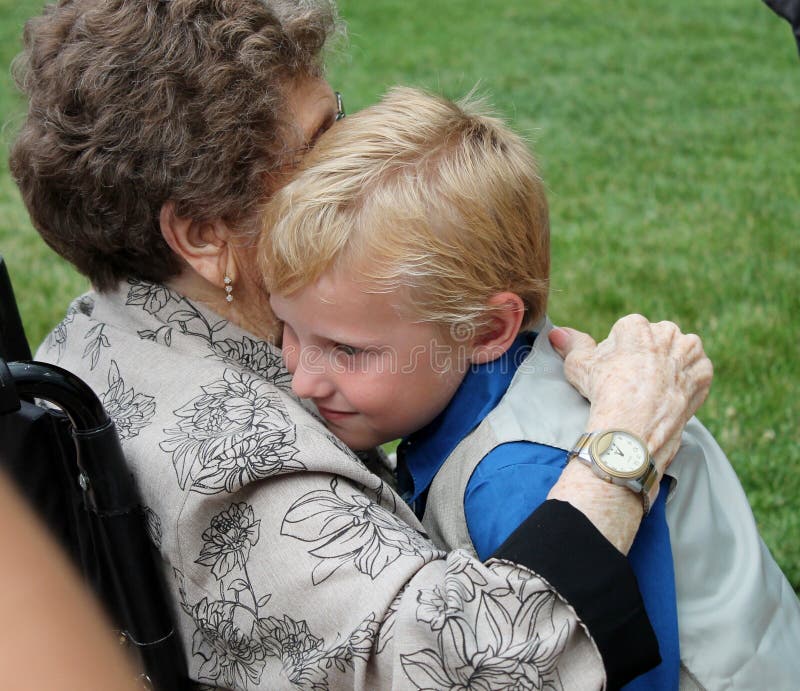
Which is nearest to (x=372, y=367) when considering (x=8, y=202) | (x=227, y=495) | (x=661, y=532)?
(x=227, y=495)

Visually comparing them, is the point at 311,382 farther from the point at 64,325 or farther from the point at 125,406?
the point at 64,325

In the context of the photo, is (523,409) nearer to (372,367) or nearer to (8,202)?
(372,367)

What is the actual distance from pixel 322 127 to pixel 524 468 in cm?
84

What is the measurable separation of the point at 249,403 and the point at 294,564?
33 cm

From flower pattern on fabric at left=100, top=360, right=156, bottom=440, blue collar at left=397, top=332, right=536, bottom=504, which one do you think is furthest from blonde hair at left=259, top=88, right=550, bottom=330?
flower pattern on fabric at left=100, top=360, right=156, bottom=440

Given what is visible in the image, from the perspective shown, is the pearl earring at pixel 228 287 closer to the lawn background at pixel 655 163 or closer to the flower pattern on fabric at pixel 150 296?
the flower pattern on fabric at pixel 150 296

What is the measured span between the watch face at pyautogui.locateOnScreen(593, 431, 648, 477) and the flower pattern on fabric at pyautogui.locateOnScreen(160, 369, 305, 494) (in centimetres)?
52

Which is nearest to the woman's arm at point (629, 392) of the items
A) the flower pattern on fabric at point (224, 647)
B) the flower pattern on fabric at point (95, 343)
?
the flower pattern on fabric at point (224, 647)

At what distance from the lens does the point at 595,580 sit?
1573 mm

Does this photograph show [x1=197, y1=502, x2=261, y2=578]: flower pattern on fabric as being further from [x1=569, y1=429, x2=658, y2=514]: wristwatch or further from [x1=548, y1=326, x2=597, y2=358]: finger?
[x1=548, y1=326, x2=597, y2=358]: finger

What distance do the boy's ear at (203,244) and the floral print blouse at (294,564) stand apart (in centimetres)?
17

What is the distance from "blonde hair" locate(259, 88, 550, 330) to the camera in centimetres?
191

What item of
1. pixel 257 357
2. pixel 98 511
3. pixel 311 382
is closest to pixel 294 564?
pixel 98 511

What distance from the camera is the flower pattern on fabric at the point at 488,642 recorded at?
1.49 metres
